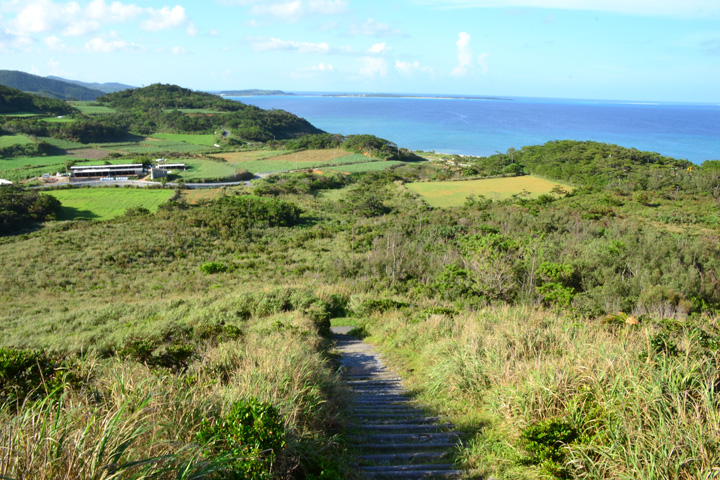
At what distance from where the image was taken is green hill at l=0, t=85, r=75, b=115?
99.4 meters

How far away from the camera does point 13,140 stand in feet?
253

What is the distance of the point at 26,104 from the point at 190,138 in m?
42.2

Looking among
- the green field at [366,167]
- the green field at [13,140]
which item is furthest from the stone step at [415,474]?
the green field at [13,140]

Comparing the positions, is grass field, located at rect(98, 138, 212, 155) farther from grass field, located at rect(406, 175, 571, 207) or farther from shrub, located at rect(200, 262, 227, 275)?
shrub, located at rect(200, 262, 227, 275)

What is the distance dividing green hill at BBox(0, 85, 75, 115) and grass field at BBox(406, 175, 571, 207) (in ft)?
333

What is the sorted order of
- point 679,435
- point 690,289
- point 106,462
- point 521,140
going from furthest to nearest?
point 521,140
point 690,289
point 679,435
point 106,462

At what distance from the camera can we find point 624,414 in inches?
157

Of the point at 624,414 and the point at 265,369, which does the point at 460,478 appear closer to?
the point at 624,414

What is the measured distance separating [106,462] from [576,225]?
2829 cm

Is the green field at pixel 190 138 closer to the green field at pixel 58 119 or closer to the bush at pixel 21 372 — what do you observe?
the green field at pixel 58 119

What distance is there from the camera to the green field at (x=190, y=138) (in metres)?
100

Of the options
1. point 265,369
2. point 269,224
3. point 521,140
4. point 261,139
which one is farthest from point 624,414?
point 521,140

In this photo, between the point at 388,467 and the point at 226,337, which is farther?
the point at 226,337

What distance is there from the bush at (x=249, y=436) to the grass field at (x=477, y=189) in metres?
42.6
